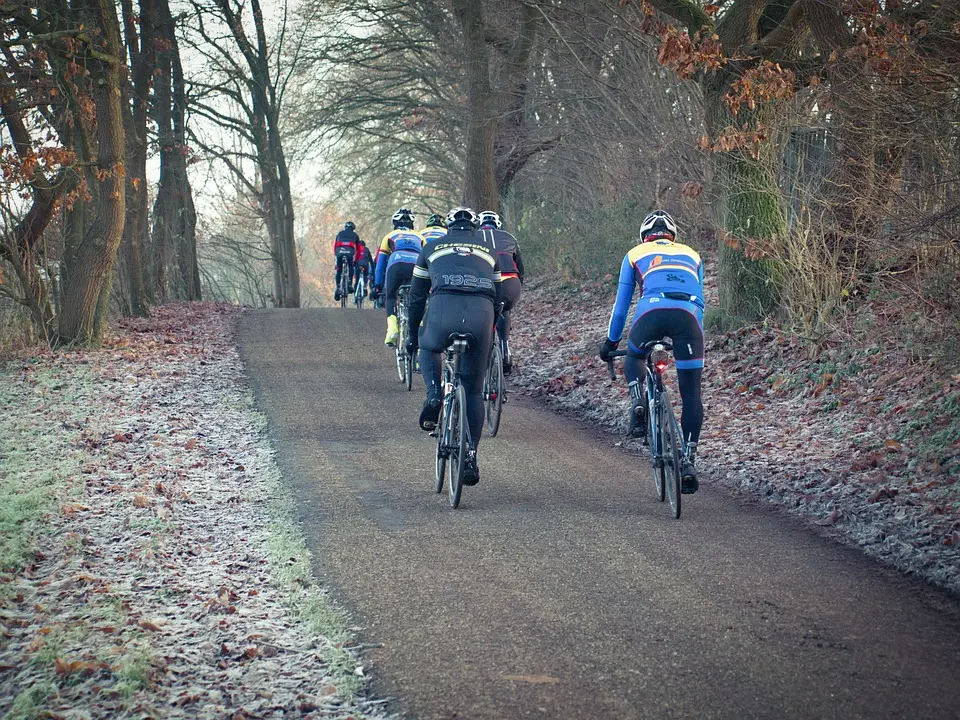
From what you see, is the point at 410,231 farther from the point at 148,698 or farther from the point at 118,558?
the point at 148,698

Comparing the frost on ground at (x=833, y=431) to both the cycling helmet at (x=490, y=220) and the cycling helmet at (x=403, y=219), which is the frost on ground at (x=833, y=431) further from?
the cycling helmet at (x=403, y=219)

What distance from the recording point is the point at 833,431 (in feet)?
32.5

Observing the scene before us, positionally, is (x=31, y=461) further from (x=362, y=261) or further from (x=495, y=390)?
(x=362, y=261)

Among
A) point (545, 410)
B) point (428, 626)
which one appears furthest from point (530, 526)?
point (545, 410)

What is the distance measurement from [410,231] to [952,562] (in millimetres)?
9257

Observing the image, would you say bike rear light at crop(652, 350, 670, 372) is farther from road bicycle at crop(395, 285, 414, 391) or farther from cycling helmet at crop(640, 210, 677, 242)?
road bicycle at crop(395, 285, 414, 391)

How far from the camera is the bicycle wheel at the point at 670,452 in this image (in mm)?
7531

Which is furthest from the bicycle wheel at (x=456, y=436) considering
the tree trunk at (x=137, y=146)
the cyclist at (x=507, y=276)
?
the tree trunk at (x=137, y=146)

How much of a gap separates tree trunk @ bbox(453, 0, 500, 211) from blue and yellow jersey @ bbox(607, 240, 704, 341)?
14.3 metres

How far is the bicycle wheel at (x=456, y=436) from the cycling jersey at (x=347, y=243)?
1770cm

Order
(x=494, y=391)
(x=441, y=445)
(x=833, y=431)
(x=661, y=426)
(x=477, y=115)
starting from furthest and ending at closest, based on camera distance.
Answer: (x=477, y=115), (x=494, y=391), (x=833, y=431), (x=441, y=445), (x=661, y=426)

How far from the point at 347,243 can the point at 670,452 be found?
61.2ft

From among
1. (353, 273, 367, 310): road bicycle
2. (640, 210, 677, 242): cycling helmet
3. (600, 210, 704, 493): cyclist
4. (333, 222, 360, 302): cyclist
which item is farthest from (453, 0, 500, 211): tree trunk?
(600, 210, 704, 493): cyclist

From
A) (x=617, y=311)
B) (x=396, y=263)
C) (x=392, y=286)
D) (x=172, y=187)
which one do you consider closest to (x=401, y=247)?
(x=396, y=263)
